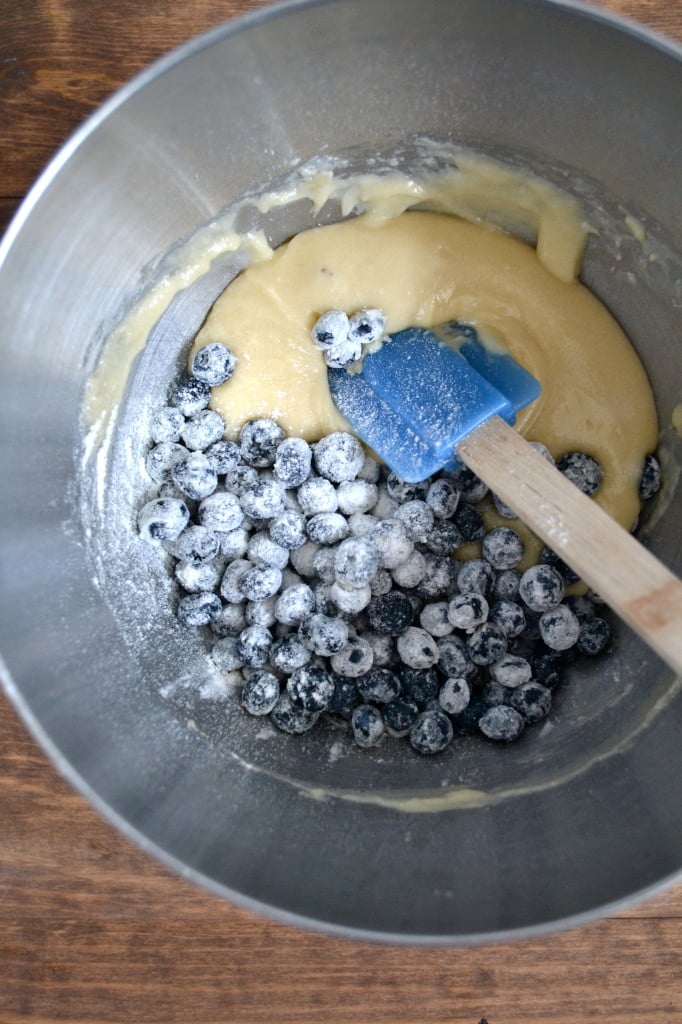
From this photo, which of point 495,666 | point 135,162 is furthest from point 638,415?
point 135,162

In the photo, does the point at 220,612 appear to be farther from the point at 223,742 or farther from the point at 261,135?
the point at 261,135

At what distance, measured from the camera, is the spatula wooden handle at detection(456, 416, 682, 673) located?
110 cm

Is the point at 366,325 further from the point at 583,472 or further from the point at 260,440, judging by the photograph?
the point at 583,472

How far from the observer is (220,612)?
1.61 metres

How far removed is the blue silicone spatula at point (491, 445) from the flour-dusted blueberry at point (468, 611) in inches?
10.1

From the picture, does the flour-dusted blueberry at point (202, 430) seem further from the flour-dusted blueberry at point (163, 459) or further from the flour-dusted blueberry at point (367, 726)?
the flour-dusted blueberry at point (367, 726)

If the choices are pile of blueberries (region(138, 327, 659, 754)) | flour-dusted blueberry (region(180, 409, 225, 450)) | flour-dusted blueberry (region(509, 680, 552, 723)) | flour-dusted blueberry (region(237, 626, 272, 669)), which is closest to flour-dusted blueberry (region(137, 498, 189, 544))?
pile of blueberries (region(138, 327, 659, 754))

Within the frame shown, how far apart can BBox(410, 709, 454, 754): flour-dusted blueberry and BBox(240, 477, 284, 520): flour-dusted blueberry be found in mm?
504

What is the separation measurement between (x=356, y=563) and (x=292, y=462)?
243mm

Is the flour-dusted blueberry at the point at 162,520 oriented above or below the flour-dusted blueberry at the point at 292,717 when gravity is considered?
above

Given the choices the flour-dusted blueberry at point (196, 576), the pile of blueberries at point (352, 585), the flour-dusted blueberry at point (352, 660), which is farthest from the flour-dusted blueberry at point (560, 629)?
the flour-dusted blueberry at point (196, 576)

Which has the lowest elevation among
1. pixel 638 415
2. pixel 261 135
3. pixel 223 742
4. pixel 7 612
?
pixel 223 742

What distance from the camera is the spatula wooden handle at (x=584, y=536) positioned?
1101 millimetres

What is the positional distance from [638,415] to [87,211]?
3.55 feet
